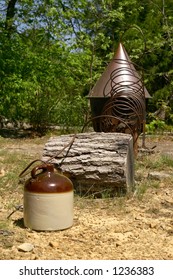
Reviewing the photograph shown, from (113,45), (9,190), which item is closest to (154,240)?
(9,190)

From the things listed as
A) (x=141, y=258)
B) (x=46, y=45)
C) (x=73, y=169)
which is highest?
(x=46, y=45)

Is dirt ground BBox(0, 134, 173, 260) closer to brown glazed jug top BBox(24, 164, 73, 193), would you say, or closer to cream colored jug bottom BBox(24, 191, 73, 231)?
cream colored jug bottom BBox(24, 191, 73, 231)

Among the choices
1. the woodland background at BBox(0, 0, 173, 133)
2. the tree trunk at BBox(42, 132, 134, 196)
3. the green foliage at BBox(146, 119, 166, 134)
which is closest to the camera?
the tree trunk at BBox(42, 132, 134, 196)

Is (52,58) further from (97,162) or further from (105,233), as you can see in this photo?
(105,233)

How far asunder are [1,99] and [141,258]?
690cm

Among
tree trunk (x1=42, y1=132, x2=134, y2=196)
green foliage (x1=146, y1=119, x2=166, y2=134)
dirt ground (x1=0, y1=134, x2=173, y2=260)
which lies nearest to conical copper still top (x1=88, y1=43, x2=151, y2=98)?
tree trunk (x1=42, y1=132, x2=134, y2=196)

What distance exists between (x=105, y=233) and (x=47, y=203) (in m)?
0.46

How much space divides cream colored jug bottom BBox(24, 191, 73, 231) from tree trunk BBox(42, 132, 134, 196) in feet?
2.72

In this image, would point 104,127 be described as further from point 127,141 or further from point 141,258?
point 141,258

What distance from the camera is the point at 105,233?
351cm

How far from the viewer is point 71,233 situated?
3.51m

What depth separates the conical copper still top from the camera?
6.57 m

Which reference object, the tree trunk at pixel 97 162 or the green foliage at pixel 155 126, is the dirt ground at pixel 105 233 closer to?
the tree trunk at pixel 97 162

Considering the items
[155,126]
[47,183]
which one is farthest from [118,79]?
[155,126]
